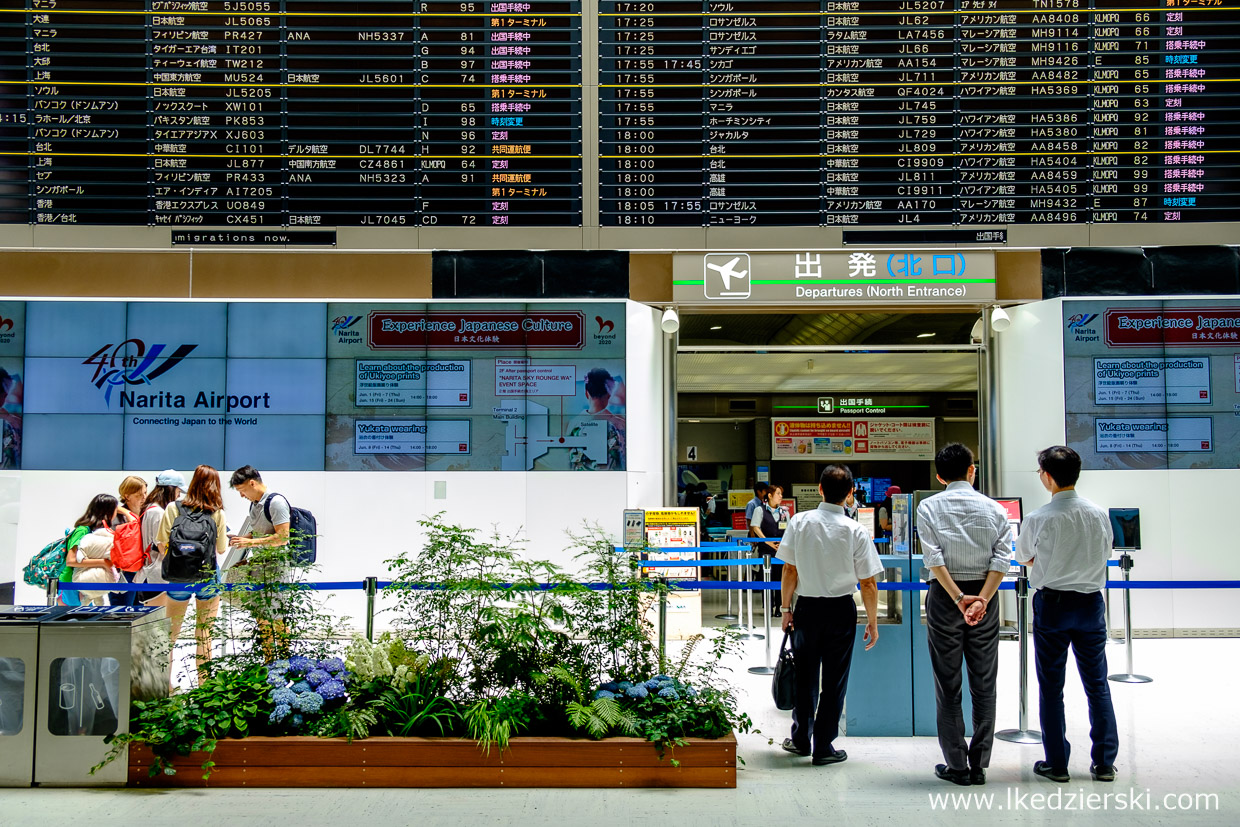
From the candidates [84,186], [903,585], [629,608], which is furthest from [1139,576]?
[84,186]

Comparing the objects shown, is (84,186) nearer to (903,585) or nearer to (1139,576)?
(903,585)

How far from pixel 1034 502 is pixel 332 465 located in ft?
24.0

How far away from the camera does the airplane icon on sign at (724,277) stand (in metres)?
10.2

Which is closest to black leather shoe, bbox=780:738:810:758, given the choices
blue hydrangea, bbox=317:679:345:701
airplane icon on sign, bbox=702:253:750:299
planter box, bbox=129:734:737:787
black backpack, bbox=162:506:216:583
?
planter box, bbox=129:734:737:787

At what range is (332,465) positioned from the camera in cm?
1030

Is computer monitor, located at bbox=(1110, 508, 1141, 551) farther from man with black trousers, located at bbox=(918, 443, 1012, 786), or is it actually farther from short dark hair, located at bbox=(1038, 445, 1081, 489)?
man with black trousers, located at bbox=(918, 443, 1012, 786)

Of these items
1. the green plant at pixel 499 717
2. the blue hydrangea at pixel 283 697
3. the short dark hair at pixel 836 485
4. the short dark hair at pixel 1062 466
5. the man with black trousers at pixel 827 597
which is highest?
the short dark hair at pixel 1062 466

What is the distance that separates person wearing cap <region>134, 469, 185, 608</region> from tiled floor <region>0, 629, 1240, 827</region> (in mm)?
2597

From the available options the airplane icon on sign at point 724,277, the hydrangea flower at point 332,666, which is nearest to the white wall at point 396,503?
the airplane icon on sign at point 724,277

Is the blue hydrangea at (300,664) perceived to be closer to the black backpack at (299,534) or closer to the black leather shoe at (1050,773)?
the black backpack at (299,534)

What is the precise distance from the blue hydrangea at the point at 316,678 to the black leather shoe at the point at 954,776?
10.9 ft

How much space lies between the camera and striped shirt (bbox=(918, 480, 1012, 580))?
16.9 feet

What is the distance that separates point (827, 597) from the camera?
211 inches

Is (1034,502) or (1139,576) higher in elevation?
(1034,502)
